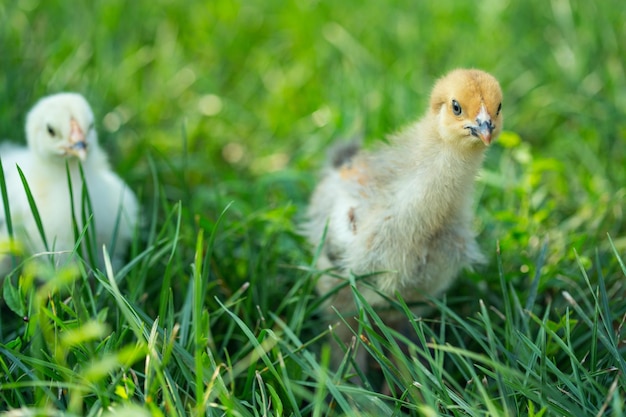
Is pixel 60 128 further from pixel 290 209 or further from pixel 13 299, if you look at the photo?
pixel 290 209

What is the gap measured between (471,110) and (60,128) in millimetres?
1409

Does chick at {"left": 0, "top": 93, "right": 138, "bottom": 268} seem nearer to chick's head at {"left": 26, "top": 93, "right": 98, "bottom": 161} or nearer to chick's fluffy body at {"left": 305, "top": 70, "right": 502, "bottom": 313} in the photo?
chick's head at {"left": 26, "top": 93, "right": 98, "bottom": 161}

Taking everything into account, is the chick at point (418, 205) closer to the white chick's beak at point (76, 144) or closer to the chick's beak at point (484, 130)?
the chick's beak at point (484, 130)

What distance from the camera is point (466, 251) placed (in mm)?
2342

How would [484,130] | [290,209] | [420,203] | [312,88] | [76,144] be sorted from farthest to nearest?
[312,88], [290,209], [76,144], [420,203], [484,130]

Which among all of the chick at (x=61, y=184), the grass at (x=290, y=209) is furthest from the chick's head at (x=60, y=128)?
the grass at (x=290, y=209)

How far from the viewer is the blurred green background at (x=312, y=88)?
10.3ft

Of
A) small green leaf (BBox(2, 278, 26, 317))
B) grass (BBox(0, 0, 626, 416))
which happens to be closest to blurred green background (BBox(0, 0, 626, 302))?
grass (BBox(0, 0, 626, 416))

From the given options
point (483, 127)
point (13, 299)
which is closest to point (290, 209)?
point (483, 127)

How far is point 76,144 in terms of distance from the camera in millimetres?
2510

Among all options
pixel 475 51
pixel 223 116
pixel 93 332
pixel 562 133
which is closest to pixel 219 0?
pixel 223 116

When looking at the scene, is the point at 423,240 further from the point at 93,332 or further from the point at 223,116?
the point at 223,116

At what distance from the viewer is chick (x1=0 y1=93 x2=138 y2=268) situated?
8.23 ft

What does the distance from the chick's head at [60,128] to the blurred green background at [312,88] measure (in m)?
0.37
